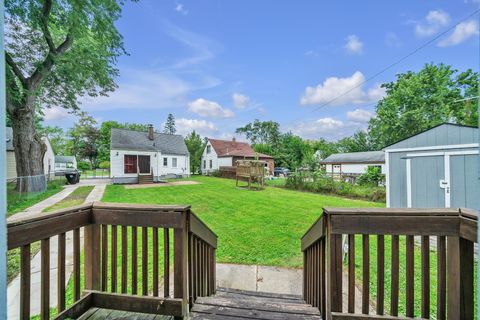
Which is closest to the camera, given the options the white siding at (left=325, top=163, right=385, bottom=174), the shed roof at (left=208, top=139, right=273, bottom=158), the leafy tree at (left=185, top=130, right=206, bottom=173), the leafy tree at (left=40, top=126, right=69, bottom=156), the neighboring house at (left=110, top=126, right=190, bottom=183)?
the neighboring house at (left=110, top=126, right=190, bottom=183)

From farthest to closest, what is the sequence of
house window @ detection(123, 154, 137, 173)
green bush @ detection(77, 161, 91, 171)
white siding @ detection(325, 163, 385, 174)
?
green bush @ detection(77, 161, 91, 171) < white siding @ detection(325, 163, 385, 174) < house window @ detection(123, 154, 137, 173)

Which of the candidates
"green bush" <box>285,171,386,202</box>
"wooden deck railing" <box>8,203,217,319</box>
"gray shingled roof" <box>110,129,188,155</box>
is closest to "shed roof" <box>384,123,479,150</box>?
"green bush" <box>285,171,386,202</box>

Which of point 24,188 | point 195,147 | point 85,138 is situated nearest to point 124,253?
point 24,188

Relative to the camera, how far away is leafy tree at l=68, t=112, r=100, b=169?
34344 millimetres

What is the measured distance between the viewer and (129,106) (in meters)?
6.93

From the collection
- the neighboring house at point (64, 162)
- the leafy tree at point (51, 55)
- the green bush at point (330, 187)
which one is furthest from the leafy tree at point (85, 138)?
the green bush at point (330, 187)

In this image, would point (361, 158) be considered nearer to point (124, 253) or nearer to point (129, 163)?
point (129, 163)

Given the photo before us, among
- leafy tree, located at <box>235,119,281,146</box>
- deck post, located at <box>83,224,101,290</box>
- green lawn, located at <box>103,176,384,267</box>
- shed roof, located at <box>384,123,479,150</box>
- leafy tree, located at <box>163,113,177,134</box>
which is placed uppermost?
leafy tree, located at <box>163,113,177,134</box>

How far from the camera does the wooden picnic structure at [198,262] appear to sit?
1.39m

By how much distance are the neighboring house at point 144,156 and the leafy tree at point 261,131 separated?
26.8m

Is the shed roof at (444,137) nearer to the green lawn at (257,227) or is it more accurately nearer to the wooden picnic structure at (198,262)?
the green lawn at (257,227)

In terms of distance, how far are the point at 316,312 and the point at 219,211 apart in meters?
5.90

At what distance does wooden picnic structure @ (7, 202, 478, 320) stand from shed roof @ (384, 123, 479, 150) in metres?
5.86

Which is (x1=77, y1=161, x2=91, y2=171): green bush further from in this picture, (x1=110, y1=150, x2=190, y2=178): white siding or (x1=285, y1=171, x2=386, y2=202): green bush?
(x1=285, y1=171, x2=386, y2=202): green bush
